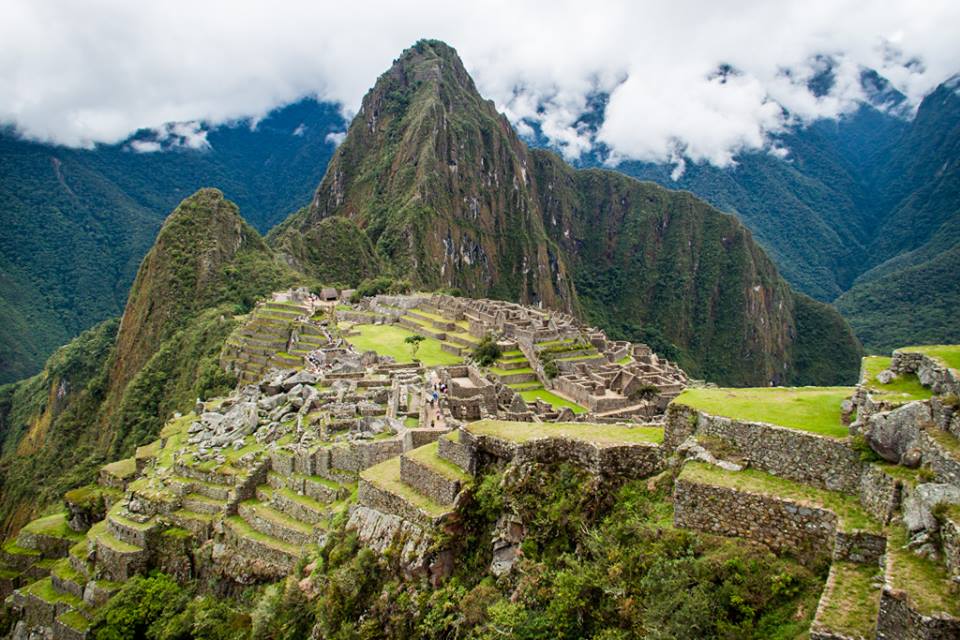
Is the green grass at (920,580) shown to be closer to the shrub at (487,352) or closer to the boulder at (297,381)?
the boulder at (297,381)

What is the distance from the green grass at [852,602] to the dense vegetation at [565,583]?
1.57ft

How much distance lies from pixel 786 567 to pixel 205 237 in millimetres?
96281

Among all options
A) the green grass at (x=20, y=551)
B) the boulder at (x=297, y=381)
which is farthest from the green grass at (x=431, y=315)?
the green grass at (x=20, y=551)

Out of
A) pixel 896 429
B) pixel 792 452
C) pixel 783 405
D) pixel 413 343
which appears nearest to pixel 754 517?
pixel 792 452

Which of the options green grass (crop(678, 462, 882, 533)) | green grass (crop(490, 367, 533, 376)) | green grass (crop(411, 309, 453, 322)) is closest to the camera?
green grass (crop(678, 462, 882, 533))

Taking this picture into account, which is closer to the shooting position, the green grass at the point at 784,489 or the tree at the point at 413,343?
the green grass at the point at 784,489

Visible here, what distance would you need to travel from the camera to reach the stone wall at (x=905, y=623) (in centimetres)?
507

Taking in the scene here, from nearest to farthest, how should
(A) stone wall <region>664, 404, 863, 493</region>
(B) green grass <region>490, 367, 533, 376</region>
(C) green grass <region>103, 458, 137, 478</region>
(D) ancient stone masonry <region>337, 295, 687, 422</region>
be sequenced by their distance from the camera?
(A) stone wall <region>664, 404, 863, 493</region>, (C) green grass <region>103, 458, 137, 478</region>, (D) ancient stone masonry <region>337, 295, 687, 422</region>, (B) green grass <region>490, 367, 533, 376</region>

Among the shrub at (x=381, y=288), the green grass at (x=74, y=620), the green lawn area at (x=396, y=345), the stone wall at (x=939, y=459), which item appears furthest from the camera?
the shrub at (x=381, y=288)

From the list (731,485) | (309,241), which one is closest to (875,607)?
(731,485)

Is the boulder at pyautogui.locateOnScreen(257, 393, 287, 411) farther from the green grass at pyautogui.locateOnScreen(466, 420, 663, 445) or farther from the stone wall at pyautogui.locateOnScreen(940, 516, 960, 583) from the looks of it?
the stone wall at pyautogui.locateOnScreen(940, 516, 960, 583)

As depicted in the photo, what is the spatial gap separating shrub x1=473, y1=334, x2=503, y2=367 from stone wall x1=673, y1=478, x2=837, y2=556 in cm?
3824

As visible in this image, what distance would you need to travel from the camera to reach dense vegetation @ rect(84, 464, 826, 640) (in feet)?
22.7

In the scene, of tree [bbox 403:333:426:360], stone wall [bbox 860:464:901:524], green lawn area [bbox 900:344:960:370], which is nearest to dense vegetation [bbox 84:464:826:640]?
stone wall [bbox 860:464:901:524]
